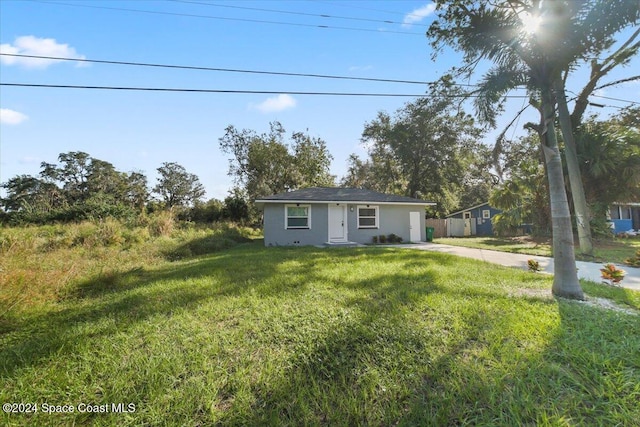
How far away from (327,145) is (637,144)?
20.7m

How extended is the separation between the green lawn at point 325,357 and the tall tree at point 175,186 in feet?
137

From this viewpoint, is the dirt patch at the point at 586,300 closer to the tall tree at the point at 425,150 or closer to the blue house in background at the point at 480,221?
the tall tree at the point at 425,150

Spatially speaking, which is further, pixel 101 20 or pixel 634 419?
pixel 101 20

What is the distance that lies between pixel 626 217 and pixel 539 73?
26587mm

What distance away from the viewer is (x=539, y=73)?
5.07 meters

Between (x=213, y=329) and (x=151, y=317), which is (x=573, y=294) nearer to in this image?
(x=213, y=329)

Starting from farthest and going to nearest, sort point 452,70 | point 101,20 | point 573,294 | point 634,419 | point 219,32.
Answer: point 452,70 < point 219,32 < point 101,20 < point 573,294 < point 634,419

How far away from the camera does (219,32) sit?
7754 mm

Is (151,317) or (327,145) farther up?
(327,145)

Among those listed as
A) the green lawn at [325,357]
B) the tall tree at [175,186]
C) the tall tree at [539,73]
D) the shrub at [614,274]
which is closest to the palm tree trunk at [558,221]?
the tall tree at [539,73]

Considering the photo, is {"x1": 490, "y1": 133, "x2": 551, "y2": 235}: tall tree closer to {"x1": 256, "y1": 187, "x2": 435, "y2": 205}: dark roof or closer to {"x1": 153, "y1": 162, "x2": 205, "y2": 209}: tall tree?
{"x1": 256, "y1": 187, "x2": 435, "y2": 205}: dark roof

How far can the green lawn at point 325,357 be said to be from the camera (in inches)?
74.4

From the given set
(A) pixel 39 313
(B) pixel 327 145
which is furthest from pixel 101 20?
(B) pixel 327 145

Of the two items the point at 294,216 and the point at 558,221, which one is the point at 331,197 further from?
the point at 558,221
